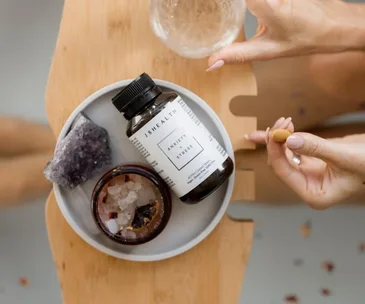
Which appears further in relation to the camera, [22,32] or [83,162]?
[22,32]

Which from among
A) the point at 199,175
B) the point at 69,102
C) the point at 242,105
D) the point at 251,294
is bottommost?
the point at 251,294

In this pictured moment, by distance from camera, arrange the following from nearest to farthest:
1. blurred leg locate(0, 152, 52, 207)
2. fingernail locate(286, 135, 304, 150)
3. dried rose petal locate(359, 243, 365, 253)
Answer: fingernail locate(286, 135, 304, 150) < blurred leg locate(0, 152, 52, 207) < dried rose petal locate(359, 243, 365, 253)

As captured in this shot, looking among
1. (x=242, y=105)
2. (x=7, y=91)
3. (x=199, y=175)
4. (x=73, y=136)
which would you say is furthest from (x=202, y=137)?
(x=7, y=91)

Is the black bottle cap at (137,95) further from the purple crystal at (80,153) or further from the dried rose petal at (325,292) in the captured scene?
the dried rose petal at (325,292)

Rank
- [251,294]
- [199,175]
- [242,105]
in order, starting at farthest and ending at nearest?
[251,294] < [242,105] < [199,175]

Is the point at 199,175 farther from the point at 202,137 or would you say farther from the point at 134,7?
the point at 134,7

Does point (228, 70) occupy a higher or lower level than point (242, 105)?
higher

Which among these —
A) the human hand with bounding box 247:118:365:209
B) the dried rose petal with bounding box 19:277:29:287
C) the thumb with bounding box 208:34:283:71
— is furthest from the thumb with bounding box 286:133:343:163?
the dried rose petal with bounding box 19:277:29:287

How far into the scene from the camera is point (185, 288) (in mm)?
599

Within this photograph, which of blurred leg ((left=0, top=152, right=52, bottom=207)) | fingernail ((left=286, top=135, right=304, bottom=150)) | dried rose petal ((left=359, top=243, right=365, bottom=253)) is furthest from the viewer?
dried rose petal ((left=359, top=243, right=365, bottom=253))

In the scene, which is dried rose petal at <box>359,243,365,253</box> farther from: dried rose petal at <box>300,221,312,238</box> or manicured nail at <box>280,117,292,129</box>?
manicured nail at <box>280,117,292,129</box>

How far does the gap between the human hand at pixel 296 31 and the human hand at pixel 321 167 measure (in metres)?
0.08

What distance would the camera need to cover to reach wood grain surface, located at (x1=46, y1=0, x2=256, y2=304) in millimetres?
580

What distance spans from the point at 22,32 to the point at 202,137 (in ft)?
1.69
